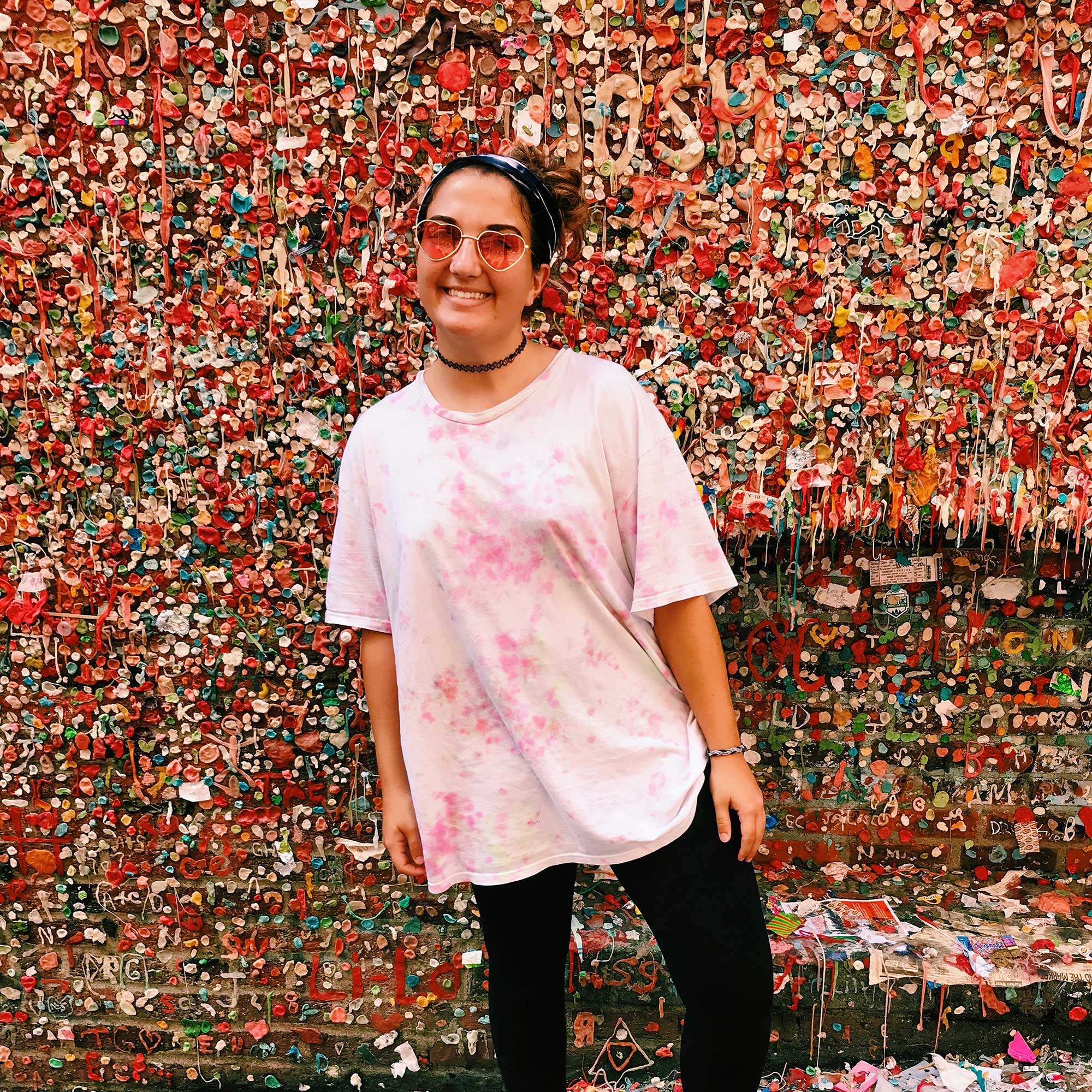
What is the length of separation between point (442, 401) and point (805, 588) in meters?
1.11

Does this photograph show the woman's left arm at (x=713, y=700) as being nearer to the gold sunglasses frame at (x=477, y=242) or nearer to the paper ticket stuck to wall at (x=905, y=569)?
the gold sunglasses frame at (x=477, y=242)

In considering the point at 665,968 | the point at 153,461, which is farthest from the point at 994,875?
the point at 153,461

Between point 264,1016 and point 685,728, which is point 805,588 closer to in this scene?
point 685,728

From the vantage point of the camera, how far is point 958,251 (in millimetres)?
1821

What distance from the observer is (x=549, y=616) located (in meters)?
1.30

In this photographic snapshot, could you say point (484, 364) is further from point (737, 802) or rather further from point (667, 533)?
point (737, 802)

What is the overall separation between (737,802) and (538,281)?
923 mm

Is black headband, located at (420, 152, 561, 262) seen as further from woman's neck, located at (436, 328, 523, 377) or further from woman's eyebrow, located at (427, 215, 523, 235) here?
woman's neck, located at (436, 328, 523, 377)

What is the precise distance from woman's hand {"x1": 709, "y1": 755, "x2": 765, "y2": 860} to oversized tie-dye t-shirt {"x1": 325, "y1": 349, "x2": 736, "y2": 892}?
40mm

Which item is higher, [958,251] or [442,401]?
[958,251]

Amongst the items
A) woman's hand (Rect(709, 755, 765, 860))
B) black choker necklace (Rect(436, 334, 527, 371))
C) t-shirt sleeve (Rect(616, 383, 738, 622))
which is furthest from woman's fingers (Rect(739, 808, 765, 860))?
black choker necklace (Rect(436, 334, 527, 371))

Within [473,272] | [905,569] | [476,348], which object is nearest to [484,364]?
[476,348]

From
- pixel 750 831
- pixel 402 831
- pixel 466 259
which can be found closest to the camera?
pixel 466 259

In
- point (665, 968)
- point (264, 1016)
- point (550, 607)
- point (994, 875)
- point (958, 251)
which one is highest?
point (958, 251)
